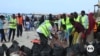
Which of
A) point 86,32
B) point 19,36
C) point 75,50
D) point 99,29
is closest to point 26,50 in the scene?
point 75,50

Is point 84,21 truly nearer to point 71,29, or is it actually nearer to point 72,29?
point 72,29

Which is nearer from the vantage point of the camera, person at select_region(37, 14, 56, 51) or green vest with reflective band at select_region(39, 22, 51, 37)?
person at select_region(37, 14, 56, 51)

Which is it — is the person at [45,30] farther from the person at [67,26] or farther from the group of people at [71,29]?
the person at [67,26]

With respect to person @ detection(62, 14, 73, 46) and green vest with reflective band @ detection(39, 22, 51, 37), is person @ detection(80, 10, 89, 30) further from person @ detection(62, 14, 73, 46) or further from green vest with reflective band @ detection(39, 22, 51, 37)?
green vest with reflective band @ detection(39, 22, 51, 37)

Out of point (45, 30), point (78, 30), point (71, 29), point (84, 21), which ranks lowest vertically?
point (71, 29)

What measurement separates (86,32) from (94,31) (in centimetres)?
57

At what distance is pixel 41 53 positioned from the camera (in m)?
11.1

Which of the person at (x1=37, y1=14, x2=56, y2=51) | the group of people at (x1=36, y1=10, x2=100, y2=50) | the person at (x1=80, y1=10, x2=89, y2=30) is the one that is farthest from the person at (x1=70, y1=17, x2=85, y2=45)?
the person at (x1=37, y1=14, x2=56, y2=51)

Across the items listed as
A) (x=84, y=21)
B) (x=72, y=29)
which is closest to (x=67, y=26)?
(x=72, y=29)

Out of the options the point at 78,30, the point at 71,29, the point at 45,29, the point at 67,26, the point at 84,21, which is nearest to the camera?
the point at 45,29

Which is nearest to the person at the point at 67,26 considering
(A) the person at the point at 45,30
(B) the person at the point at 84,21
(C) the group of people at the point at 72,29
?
(C) the group of people at the point at 72,29

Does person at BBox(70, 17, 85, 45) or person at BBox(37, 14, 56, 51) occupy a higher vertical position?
person at BBox(37, 14, 56, 51)

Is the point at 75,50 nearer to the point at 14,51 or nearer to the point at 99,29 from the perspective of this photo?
the point at 14,51

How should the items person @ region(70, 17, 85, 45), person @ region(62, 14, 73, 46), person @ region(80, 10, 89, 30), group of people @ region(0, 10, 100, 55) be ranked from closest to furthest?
group of people @ region(0, 10, 100, 55), person @ region(70, 17, 85, 45), person @ region(80, 10, 89, 30), person @ region(62, 14, 73, 46)
